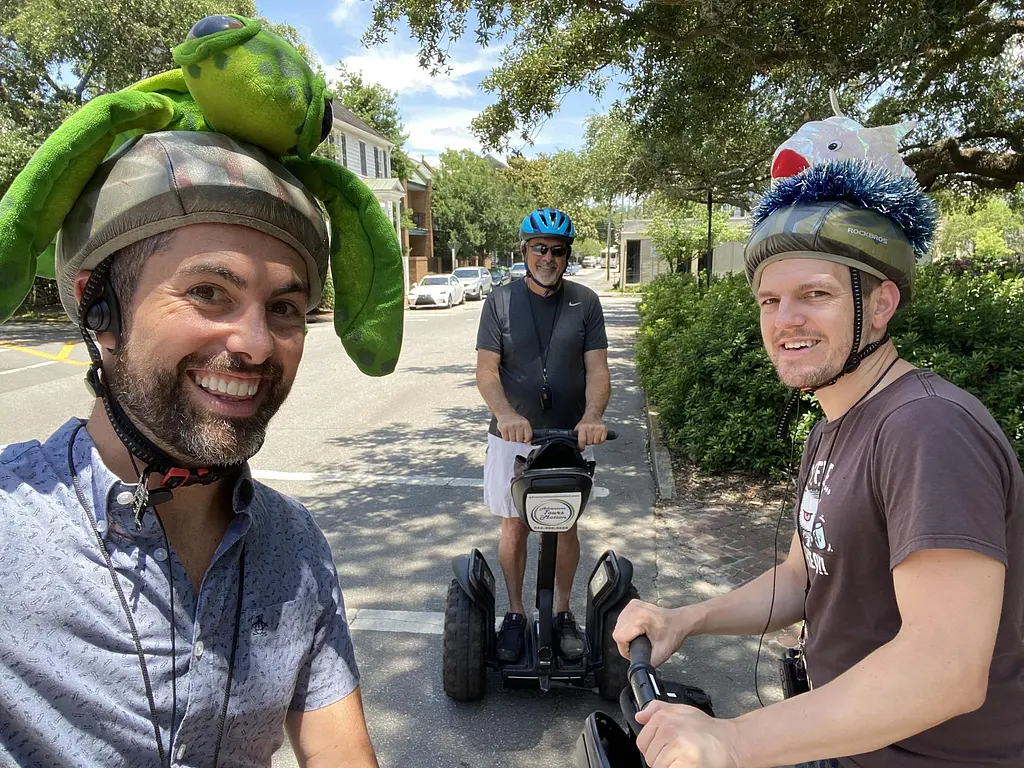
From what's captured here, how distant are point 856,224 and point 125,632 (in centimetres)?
163

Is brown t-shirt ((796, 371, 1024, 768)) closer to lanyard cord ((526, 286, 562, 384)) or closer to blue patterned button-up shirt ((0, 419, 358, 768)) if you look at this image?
blue patterned button-up shirt ((0, 419, 358, 768))

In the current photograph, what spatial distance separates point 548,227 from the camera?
3.68 m

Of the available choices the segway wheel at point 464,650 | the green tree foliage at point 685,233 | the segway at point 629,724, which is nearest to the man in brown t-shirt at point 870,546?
the segway at point 629,724

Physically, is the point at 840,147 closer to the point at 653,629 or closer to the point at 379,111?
the point at 653,629

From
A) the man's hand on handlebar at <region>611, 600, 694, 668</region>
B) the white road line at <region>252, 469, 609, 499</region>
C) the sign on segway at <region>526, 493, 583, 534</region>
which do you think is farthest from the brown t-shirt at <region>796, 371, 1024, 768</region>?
the white road line at <region>252, 469, 609, 499</region>

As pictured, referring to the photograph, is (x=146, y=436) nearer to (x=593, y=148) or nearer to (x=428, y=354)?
(x=428, y=354)

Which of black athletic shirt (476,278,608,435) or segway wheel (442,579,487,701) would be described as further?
black athletic shirt (476,278,608,435)

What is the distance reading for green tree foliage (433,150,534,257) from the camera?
153 ft

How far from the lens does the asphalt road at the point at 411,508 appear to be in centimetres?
313

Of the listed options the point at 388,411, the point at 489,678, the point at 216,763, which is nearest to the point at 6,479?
the point at 216,763

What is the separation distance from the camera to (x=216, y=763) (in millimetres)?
1305

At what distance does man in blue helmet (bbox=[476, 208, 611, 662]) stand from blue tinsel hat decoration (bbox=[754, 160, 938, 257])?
210 cm

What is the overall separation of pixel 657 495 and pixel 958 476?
4.89 meters

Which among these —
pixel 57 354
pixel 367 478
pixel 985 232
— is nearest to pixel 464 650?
pixel 367 478
